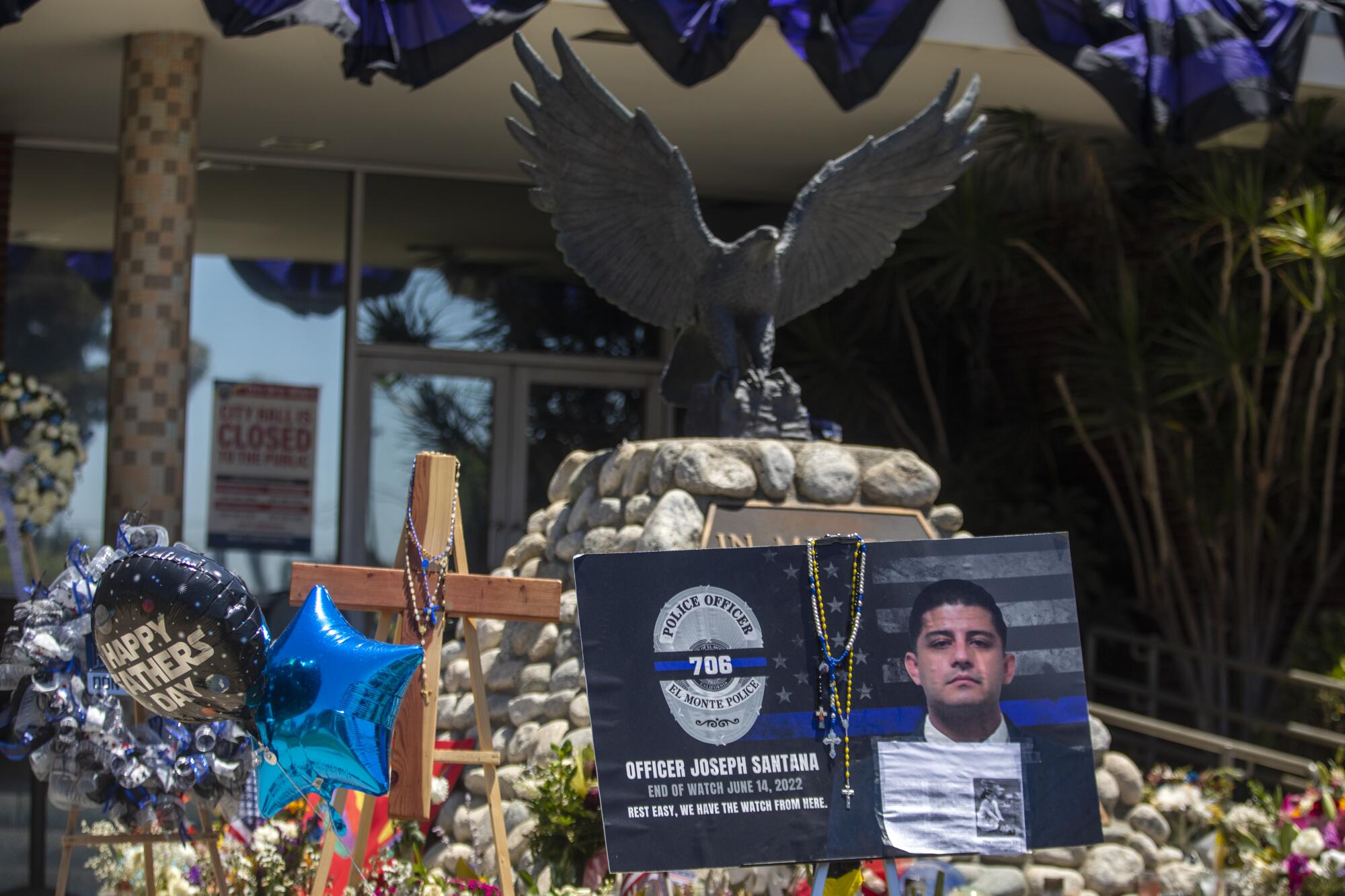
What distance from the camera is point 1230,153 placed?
8.20m

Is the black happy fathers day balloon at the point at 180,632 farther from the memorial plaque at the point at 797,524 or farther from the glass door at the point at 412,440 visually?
the glass door at the point at 412,440

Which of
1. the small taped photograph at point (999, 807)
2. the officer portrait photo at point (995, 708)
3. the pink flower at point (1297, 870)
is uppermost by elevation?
the officer portrait photo at point (995, 708)

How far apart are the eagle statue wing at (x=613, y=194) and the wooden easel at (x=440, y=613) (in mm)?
1984

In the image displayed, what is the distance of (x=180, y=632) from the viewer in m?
3.05

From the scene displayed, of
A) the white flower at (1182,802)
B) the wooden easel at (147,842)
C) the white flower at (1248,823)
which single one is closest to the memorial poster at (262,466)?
the wooden easel at (147,842)

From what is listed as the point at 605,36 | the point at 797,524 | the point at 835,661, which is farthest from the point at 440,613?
the point at 605,36

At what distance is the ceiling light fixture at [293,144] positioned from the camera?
8.97m

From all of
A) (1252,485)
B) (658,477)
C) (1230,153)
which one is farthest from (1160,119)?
(658,477)

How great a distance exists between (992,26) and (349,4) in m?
3.02

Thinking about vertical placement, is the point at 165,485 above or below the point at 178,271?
below

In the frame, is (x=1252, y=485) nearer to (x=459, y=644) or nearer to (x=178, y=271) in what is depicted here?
(x=459, y=644)

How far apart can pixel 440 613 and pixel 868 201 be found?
304 cm

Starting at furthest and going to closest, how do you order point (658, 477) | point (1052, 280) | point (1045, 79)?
1. point (1052, 280)
2. point (1045, 79)
3. point (658, 477)

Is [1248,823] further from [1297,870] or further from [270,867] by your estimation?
[270,867]
